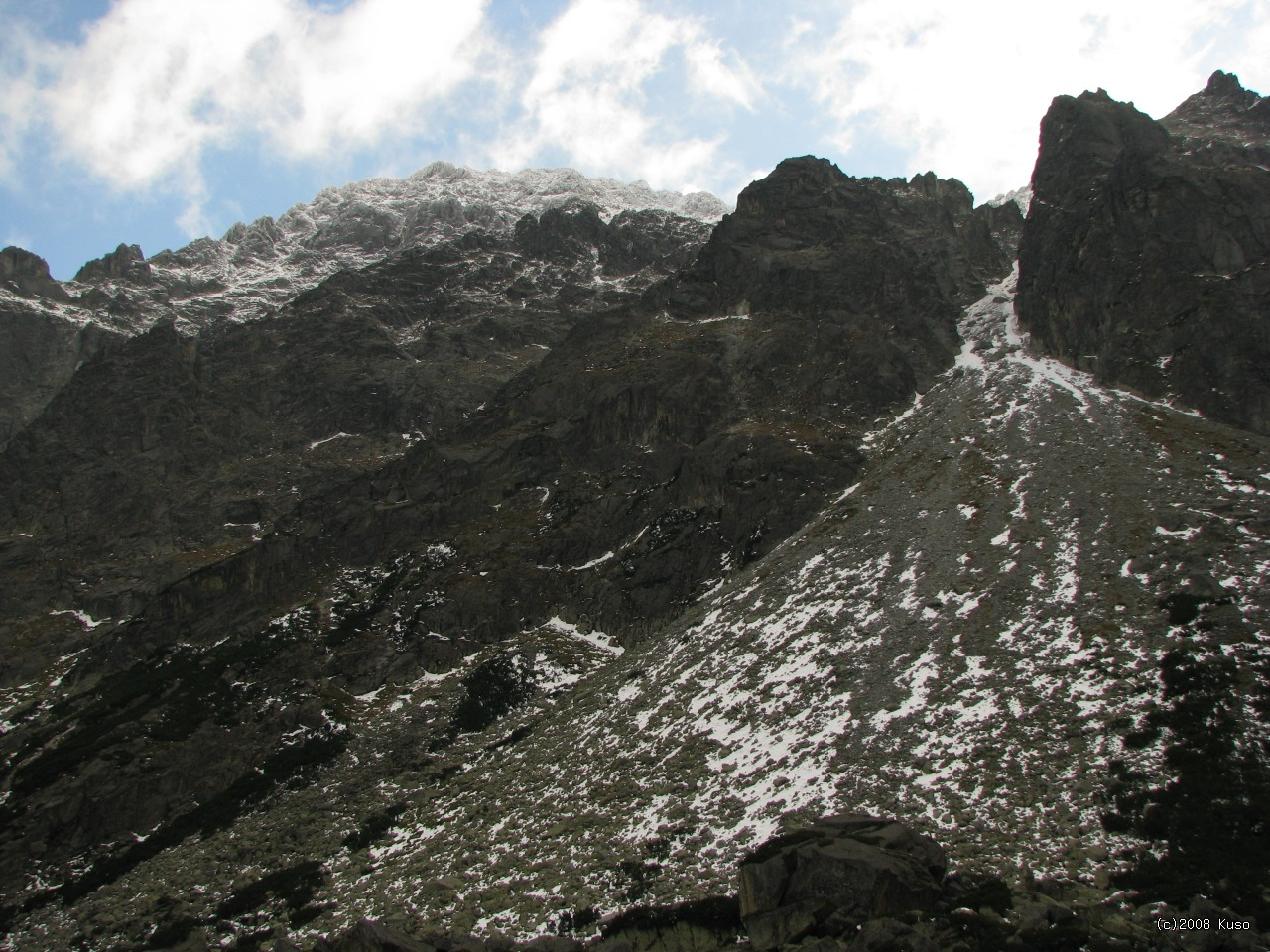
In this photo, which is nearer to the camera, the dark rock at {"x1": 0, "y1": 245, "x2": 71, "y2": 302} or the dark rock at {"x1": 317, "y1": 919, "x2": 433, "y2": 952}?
the dark rock at {"x1": 317, "y1": 919, "x2": 433, "y2": 952}

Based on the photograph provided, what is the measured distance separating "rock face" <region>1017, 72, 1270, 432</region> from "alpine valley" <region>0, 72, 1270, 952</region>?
43 cm

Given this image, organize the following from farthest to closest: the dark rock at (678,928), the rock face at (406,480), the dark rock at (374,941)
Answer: the rock face at (406,480)
the dark rock at (374,941)
the dark rock at (678,928)

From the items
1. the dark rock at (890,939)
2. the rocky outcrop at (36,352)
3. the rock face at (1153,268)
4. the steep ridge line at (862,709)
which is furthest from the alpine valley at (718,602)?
the rocky outcrop at (36,352)

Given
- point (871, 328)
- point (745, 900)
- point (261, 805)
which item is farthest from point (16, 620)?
point (871, 328)

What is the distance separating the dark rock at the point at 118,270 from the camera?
190m

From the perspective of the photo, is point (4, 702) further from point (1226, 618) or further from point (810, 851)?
point (1226, 618)

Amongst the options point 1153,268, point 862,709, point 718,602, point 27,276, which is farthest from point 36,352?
point 1153,268

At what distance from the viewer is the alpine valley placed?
27.8m

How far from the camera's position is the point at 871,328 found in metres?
97.2

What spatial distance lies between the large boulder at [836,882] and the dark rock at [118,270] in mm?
211621

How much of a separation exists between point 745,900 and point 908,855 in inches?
203

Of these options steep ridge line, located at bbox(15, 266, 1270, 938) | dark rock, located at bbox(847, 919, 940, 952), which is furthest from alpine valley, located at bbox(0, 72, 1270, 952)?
steep ridge line, located at bbox(15, 266, 1270, 938)

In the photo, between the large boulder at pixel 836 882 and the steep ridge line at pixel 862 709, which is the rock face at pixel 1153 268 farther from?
the large boulder at pixel 836 882

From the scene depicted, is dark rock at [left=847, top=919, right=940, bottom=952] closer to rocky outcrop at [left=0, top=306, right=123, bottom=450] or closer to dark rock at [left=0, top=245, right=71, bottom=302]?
rocky outcrop at [left=0, top=306, right=123, bottom=450]
